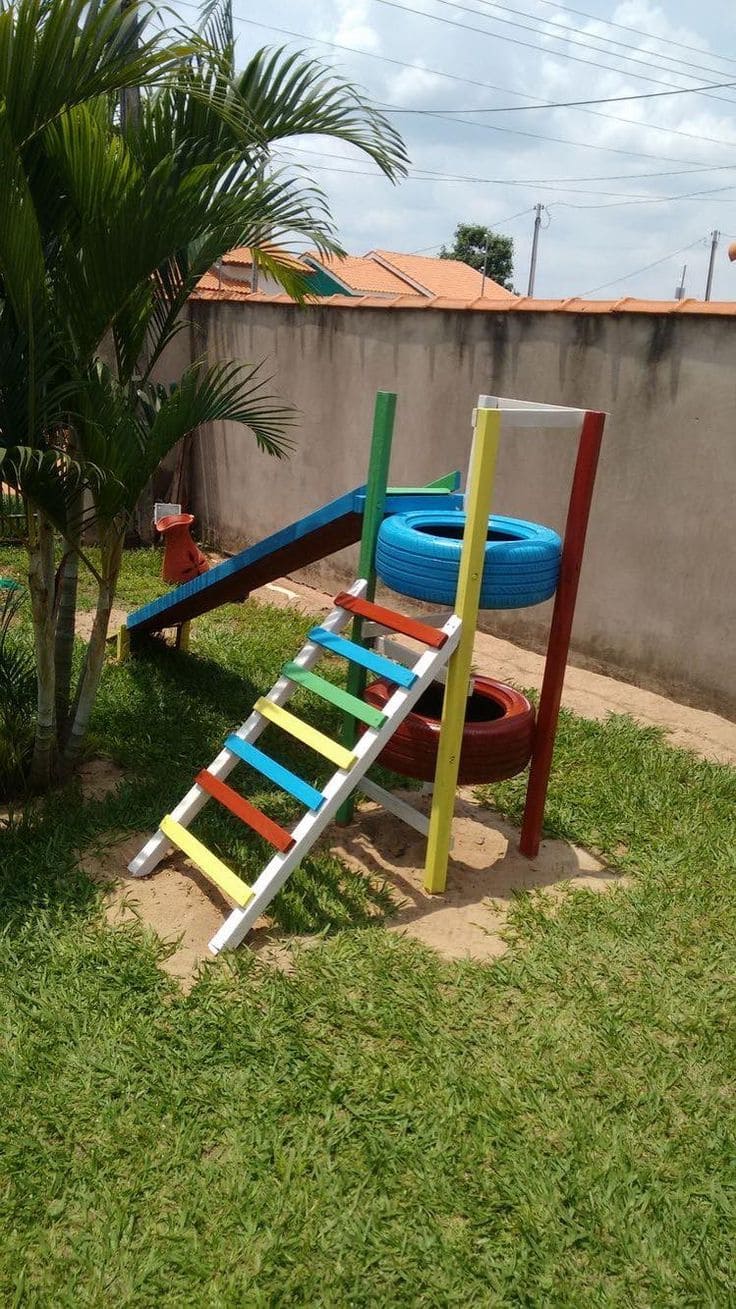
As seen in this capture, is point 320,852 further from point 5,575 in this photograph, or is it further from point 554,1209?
point 5,575

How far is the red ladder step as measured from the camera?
10.2 ft

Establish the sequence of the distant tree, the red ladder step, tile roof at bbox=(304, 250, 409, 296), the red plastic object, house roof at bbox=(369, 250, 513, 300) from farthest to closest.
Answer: the distant tree, house roof at bbox=(369, 250, 513, 300), tile roof at bbox=(304, 250, 409, 296), the red plastic object, the red ladder step

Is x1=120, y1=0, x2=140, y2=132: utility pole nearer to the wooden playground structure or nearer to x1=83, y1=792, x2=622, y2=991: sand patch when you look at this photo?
the wooden playground structure

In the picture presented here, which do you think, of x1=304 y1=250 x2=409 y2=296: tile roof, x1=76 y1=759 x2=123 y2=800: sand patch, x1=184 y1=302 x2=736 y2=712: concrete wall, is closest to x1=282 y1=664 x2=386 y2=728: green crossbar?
x1=76 y1=759 x2=123 y2=800: sand patch

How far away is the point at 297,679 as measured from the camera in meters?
3.51

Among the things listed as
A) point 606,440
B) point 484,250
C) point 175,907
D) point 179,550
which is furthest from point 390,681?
point 484,250

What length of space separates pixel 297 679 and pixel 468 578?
80cm

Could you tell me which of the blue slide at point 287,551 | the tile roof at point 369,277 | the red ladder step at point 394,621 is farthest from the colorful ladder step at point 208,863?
the tile roof at point 369,277

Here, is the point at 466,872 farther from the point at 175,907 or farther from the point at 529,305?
the point at 529,305

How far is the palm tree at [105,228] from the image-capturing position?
274 centimetres

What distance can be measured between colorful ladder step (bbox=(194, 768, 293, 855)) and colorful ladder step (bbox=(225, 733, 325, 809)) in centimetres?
12

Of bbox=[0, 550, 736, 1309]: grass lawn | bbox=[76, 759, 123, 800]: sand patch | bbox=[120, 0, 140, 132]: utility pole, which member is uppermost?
bbox=[120, 0, 140, 132]: utility pole

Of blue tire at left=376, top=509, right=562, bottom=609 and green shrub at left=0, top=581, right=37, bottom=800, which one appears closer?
blue tire at left=376, top=509, right=562, bottom=609

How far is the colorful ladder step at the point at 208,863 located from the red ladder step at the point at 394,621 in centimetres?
98
